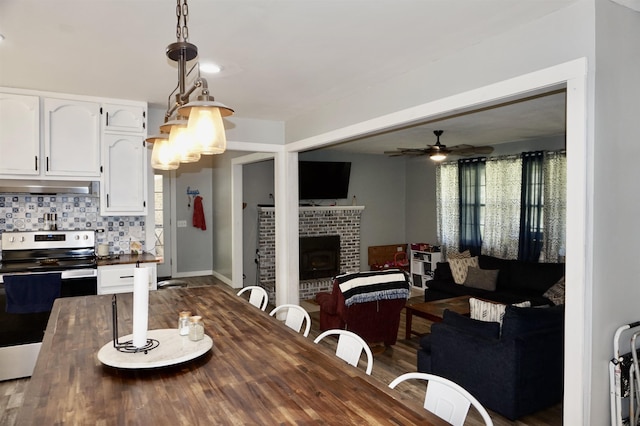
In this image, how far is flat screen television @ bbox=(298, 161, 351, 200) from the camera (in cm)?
748

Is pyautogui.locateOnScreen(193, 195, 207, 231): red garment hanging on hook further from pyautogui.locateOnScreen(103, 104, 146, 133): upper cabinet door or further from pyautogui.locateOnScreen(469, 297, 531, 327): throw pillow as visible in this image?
pyautogui.locateOnScreen(469, 297, 531, 327): throw pillow

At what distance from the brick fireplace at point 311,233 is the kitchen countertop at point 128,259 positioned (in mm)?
2978

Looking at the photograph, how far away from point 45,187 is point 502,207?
5.92m

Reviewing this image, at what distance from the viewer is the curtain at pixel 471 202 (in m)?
7.00

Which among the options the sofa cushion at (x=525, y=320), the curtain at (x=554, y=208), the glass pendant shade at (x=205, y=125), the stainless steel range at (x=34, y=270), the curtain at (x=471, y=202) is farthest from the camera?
the curtain at (x=471, y=202)

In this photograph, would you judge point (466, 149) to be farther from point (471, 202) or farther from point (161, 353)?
point (161, 353)

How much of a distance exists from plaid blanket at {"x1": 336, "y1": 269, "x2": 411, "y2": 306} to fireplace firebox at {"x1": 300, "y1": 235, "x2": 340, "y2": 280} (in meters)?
3.02

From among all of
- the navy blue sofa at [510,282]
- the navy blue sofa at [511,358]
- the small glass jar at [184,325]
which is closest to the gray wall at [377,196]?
the navy blue sofa at [510,282]

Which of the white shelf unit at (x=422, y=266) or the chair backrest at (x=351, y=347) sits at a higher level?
the chair backrest at (x=351, y=347)

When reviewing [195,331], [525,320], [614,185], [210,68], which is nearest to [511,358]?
[525,320]

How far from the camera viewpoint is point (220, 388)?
1598 millimetres

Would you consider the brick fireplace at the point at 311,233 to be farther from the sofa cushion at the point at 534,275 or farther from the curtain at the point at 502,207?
the sofa cushion at the point at 534,275

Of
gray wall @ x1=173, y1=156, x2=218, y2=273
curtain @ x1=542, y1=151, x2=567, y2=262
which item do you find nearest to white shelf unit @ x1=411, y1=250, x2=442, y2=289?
curtain @ x1=542, y1=151, x2=567, y2=262

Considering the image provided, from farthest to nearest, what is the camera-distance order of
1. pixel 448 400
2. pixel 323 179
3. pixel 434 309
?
1. pixel 323 179
2. pixel 434 309
3. pixel 448 400
